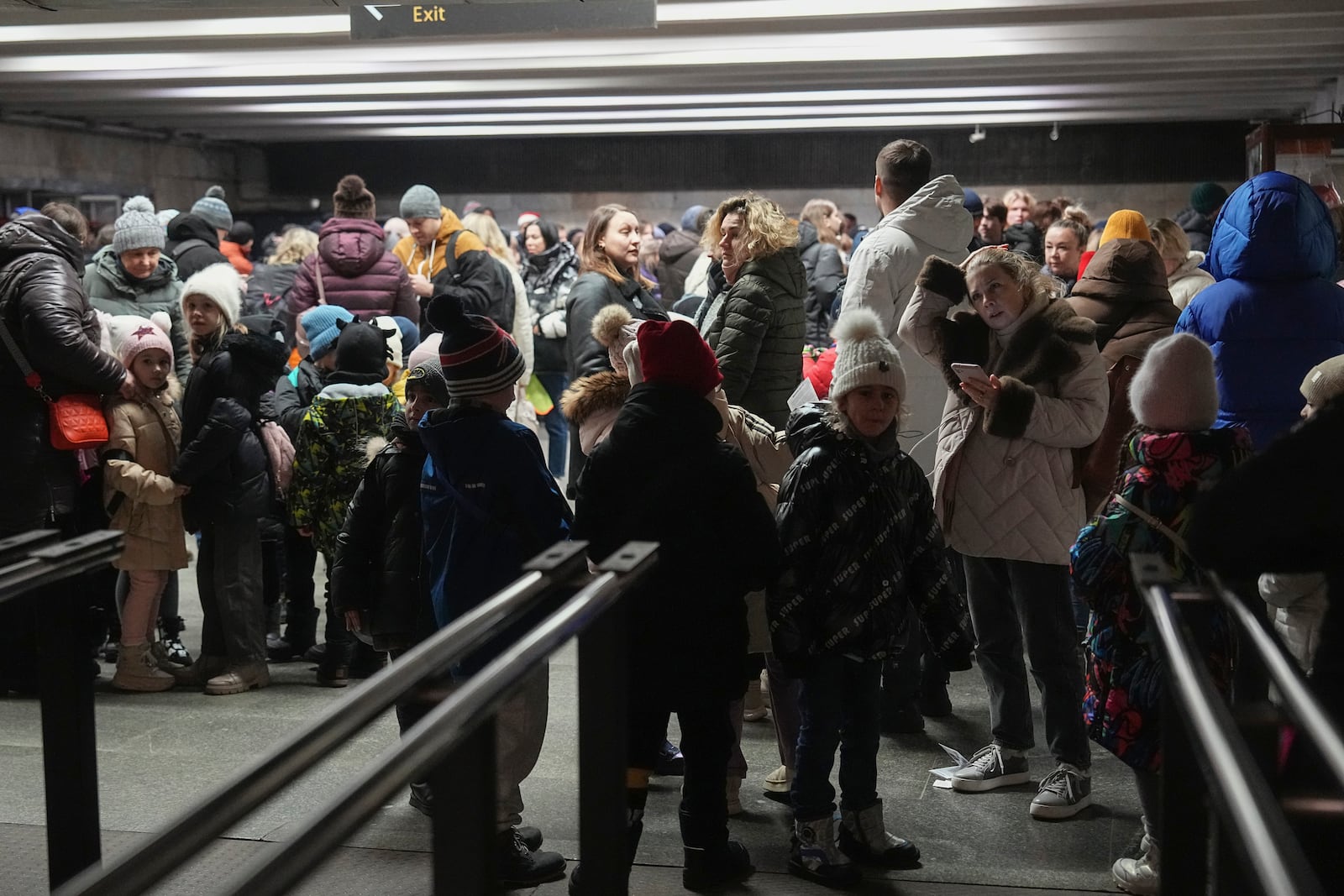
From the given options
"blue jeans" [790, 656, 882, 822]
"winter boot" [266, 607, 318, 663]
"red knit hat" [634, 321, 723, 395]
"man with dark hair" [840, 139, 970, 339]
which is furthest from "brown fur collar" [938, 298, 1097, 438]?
"winter boot" [266, 607, 318, 663]

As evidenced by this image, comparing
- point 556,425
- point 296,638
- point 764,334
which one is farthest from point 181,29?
point 764,334

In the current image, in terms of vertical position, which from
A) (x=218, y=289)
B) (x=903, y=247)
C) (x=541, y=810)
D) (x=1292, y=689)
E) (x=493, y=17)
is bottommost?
(x=541, y=810)

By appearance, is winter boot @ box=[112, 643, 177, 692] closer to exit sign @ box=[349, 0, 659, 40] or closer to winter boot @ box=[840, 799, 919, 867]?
winter boot @ box=[840, 799, 919, 867]

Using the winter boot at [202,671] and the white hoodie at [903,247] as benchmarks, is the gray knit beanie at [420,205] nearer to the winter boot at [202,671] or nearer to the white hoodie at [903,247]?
the winter boot at [202,671]

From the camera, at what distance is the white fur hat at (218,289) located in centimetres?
523

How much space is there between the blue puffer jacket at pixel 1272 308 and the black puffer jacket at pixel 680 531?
6.30ft

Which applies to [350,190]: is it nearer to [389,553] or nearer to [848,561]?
[389,553]

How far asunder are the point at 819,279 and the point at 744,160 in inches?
382

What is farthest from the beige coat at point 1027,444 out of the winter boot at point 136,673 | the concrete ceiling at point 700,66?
the concrete ceiling at point 700,66

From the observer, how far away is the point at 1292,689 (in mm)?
1706

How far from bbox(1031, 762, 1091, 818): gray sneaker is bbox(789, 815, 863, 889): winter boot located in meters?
0.66

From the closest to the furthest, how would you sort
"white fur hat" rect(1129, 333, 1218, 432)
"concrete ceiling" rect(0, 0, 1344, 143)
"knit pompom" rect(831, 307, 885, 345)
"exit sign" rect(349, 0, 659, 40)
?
"white fur hat" rect(1129, 333, 1218, 432) → "knit pompom" rect(831, 307, 885, 345) → "exit sign" rect(349, 0, 659, 40) → "concrete ceiling" rect(0, 0, 1344, 143)

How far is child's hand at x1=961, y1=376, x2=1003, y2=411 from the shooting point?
154 inches

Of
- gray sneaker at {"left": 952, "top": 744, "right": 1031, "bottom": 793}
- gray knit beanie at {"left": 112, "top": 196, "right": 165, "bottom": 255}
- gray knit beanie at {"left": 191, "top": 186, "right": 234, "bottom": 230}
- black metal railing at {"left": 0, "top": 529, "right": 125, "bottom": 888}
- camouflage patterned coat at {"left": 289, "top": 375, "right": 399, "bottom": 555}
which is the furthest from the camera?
gray knit beanie at {"left": 191, "top": 186, "right": 234, "bottom": 230}
